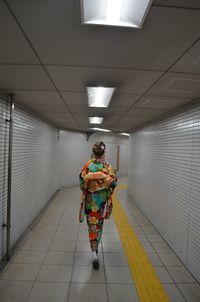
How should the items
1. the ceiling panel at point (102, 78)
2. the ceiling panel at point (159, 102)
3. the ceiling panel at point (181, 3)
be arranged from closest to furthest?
the ceiling panel at point (181, 3) < the ceiling panel at point (102, 78) < the ceiling panel at point (159, 102)

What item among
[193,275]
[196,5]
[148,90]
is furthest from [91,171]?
[196,5]

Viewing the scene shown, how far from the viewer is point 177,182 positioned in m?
3.23

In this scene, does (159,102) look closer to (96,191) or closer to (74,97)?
(74,97)

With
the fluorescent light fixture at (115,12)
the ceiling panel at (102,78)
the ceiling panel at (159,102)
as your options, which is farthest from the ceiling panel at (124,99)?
the fluorescent light fixture at (115,12)

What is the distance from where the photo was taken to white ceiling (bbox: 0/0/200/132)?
109 centimetres

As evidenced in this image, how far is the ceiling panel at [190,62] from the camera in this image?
143cm

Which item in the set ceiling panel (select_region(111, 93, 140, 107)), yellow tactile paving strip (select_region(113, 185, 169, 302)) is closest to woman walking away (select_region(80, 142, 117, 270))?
yellow tactile paving strip (select_region(113, 185, 169, 302))

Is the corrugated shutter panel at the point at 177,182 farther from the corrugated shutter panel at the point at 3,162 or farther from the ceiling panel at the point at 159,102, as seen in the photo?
the corrugated shutter panel at the point at 3,162

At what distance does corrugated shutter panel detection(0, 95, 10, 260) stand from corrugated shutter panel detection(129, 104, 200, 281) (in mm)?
2653

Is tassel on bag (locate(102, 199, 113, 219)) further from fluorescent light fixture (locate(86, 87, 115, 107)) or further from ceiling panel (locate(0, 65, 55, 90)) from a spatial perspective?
ceiling panel (locate(0, 65, 55, 90))

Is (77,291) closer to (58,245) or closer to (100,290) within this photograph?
(100,290)

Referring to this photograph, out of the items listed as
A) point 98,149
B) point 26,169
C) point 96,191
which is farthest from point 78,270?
point 26,169

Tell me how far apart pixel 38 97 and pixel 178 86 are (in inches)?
77.2

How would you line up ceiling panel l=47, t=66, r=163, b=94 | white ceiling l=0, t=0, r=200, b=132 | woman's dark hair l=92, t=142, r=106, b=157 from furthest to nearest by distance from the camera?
woman's dark hair l=92, t=142, r=106, b=157 < ceiling panel l=47, t=66, r=163, b=94 < white ceiling l=0, t=0, r=200, b=132
